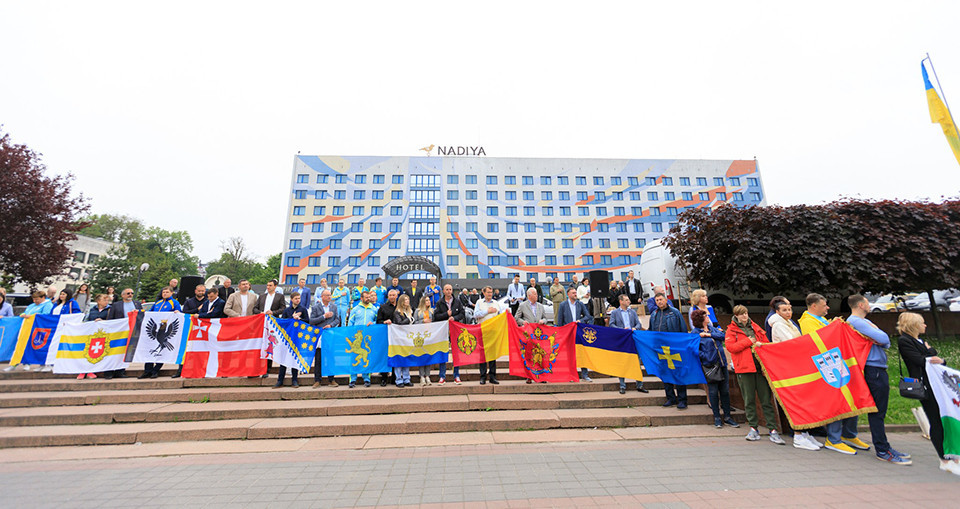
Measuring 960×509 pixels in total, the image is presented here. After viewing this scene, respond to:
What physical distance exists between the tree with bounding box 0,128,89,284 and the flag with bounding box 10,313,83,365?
42.2ft

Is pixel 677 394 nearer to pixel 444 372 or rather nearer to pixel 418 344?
pixel 444 372

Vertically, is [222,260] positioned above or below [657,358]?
above

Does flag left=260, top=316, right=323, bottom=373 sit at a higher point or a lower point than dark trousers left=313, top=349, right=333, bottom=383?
higher

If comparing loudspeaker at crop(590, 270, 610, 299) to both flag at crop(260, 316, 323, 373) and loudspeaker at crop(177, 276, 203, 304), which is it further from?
loudspeaker at crop(177, 276, 203, 304)

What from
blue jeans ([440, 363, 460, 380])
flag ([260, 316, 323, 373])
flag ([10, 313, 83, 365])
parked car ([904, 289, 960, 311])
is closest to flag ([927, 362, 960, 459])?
blue jeans ([440, 363, 460, 380])

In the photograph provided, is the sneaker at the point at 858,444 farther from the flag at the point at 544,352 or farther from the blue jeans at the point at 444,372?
the blue jeans at the point at 444,372

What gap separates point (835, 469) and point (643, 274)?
1390cm

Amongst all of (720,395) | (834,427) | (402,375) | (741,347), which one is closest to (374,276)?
(402,375)

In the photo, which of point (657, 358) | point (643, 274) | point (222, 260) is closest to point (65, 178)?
point (657, 358)

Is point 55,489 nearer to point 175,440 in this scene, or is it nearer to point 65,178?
point 175,440

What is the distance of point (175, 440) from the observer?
6.22 meters

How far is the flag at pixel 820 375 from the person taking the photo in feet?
17.6

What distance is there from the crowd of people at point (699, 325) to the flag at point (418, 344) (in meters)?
0.24

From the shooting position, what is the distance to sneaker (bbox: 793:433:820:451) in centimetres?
548
